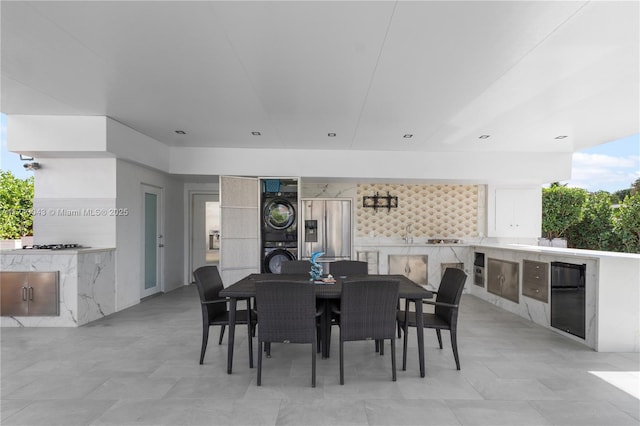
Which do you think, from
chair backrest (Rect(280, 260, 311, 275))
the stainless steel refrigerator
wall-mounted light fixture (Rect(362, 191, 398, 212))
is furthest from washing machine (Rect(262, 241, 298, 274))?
chair backrest (Rect(280, 260, 311, 275))

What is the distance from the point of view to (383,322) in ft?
9.11

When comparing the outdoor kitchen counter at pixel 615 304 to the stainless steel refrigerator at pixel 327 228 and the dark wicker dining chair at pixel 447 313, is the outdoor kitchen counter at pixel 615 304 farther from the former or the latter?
the stainless steel refrigerator at pixel 327 228

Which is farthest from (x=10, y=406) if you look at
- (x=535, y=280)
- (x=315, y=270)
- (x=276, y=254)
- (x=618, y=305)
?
(x=535, y=280)

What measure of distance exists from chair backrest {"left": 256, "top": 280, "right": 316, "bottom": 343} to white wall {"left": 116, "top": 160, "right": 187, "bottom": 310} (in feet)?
11.4

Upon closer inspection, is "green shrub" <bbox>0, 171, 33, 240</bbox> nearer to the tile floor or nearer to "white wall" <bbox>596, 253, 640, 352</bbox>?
the tile floor

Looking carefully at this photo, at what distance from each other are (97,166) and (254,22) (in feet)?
12.6

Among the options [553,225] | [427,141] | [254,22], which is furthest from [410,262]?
[254,22]

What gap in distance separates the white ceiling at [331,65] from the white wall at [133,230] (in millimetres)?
968

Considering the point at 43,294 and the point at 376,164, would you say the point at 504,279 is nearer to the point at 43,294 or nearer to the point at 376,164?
the point at 376,164

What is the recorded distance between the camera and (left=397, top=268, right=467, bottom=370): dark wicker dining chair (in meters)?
3.04

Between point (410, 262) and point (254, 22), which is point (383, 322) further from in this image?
point (410, 262)

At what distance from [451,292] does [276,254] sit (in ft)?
12.6

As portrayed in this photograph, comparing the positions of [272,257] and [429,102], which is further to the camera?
[272,257]

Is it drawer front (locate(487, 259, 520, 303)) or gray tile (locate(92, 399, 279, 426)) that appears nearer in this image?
gray tile (locate(92, 399, 279, 426))
